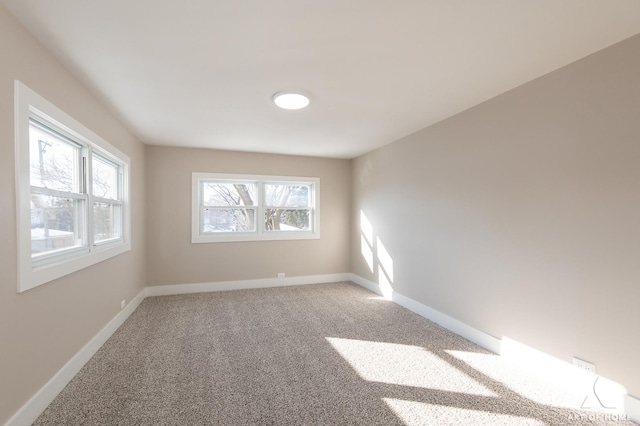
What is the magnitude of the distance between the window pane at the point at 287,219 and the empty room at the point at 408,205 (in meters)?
1.77

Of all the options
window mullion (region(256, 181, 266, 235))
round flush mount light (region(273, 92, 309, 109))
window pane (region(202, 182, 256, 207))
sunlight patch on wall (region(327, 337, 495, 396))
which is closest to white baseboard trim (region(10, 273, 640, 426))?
sunlight patch on wall (region(327, 337, 495, 396))

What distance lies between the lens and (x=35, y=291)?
1.91m

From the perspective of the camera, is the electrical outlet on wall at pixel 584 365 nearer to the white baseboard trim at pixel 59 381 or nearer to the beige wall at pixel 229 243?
the white baseboard trim at pixel 59 381

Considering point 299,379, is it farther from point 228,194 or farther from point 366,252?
point 228,194

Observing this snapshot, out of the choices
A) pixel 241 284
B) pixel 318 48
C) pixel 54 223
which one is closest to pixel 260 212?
pixel 241 284

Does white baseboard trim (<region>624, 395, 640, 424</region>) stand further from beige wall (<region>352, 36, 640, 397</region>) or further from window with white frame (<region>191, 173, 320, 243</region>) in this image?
window with white frame (<region>191, 173, 320, 243</region>)

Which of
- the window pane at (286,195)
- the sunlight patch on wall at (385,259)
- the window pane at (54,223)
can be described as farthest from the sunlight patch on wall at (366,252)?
the window pane at (54,223)

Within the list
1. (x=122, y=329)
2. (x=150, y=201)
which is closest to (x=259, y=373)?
(x=122, y=329)

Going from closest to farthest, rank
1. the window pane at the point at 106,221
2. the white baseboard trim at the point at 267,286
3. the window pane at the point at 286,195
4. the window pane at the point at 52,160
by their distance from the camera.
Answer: the white baseboard trim at the point at 267,286 < the window pane at the point at 52,160 < the window pane at the point at 106,221 < the window pane at the point at 286,195

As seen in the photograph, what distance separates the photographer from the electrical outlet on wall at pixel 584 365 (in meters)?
2.08

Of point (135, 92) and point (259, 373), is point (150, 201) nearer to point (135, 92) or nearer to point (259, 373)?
point (135, 92)

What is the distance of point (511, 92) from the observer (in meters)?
2.65

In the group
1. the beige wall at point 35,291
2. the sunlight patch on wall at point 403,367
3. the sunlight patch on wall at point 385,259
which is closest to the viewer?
the beige wall at point 35,291

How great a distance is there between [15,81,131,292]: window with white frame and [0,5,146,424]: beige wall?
74 mm
